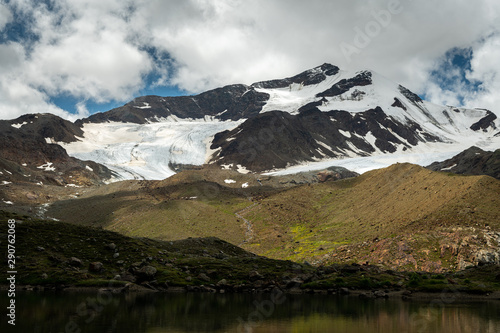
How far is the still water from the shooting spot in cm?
2667

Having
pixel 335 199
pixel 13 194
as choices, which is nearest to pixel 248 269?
pixel 335 199

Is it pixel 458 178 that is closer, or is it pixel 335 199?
pixel 458 178

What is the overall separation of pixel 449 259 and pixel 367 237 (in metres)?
16.4

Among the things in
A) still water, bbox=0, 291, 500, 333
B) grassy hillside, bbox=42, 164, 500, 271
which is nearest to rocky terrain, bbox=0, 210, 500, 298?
still water, bbox=0, 291, 500, 333

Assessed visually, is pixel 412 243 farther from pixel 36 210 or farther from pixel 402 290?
pixel 36 210

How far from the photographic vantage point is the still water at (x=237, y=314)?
2667cm

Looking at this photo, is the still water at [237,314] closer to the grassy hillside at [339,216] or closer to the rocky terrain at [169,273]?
the rocky terrain at [169,273]

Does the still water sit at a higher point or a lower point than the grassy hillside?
lower

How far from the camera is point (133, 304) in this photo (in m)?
33.6

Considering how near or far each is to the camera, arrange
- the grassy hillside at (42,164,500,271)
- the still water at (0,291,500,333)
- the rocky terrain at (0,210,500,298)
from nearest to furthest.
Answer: the still water at (0,291,500,333)
the rocky terrain at (0,210,500,298)
the grassy hillside at (42,164,500,271)

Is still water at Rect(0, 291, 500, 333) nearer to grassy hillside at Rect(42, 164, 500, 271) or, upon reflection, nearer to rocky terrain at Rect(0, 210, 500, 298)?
rocky terrain at Rect(0, 210, 500, 298)

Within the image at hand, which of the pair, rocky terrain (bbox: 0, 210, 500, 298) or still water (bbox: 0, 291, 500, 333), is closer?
still water (bbox: 0, 291, 500, 333)

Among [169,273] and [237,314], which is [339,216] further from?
[237,314]

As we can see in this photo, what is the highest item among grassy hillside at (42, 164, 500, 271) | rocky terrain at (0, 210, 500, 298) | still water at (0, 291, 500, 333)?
grassy hillside at (42, 164, 500, 271)
